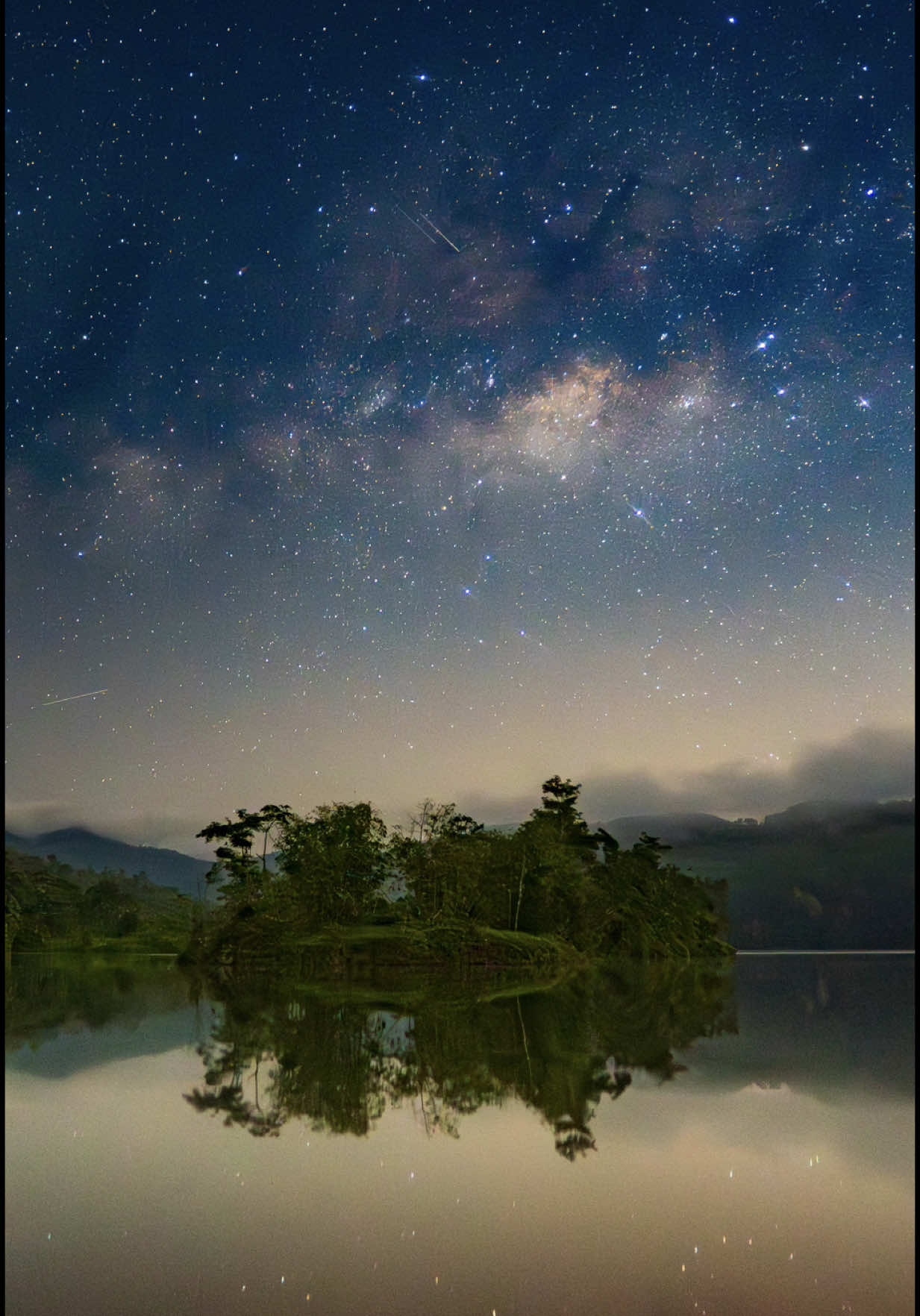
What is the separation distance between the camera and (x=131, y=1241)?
4.20 metres

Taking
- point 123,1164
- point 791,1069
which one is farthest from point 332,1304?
point 791,1069

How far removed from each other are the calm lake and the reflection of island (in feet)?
0.19

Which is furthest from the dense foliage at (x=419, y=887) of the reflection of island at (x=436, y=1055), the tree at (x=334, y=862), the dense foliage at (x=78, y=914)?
the reflection of island at (x=436, y=1055)

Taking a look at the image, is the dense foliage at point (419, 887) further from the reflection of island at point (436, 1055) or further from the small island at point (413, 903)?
the reflection of island at point (436, 1055)

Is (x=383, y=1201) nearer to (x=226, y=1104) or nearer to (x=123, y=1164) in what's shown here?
(x=123, y=1164)

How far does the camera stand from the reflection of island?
6.66m

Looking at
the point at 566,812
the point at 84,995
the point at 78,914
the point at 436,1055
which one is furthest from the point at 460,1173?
the point at 78,914

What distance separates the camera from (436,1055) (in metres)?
9.04

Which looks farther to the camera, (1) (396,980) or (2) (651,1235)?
(1) (396,980)

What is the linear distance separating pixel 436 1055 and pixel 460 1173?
406 centimetres

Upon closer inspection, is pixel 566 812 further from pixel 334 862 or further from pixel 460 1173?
pixel 460 1173

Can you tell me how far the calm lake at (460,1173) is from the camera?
367cm

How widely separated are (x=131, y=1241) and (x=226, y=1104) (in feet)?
9.36

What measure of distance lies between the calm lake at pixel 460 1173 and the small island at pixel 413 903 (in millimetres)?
17535
